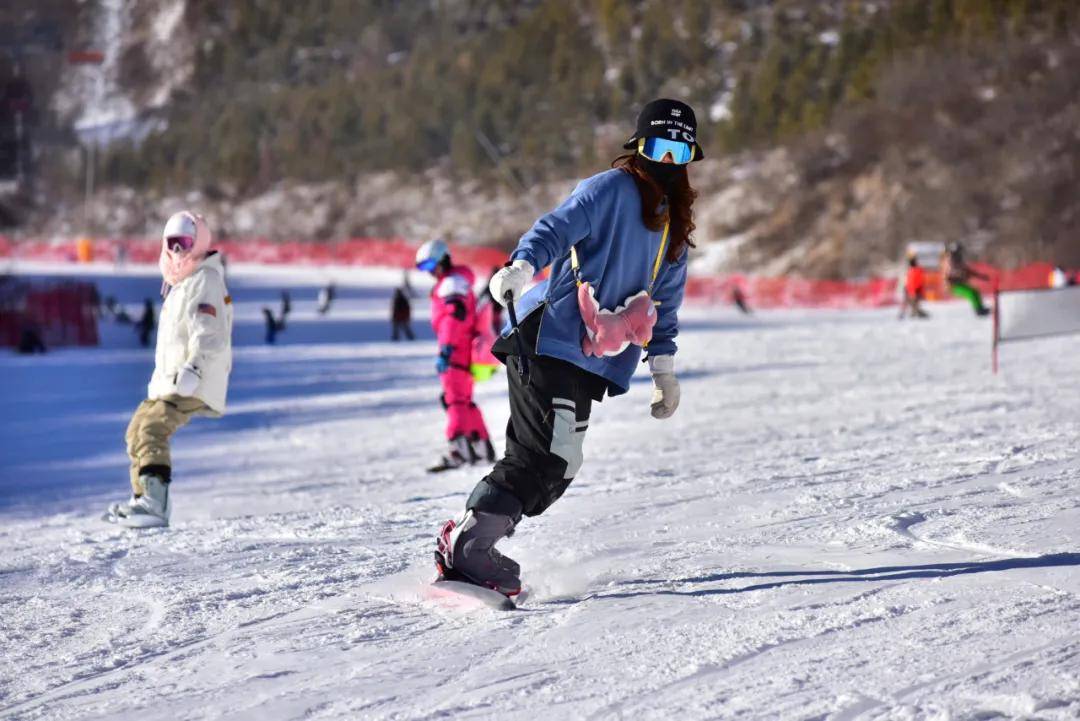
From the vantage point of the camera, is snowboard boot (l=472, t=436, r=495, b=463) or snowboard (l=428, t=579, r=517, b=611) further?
snowboard boot (l=472, t=436, r=495, b=463)

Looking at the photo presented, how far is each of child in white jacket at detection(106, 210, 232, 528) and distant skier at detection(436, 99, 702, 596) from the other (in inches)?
97.5

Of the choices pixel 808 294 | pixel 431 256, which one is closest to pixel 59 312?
pixel 808 294

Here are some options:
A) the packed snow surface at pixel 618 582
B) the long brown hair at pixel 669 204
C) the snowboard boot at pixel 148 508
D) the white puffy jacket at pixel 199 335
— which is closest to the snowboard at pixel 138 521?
the snowboard boot at pixel 148 508

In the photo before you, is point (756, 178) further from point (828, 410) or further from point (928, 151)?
point (828, 410)

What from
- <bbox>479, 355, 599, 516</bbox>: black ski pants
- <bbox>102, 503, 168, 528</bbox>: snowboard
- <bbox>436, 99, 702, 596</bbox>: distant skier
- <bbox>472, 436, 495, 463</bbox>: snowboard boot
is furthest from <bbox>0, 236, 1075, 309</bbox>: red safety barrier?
<bbox>479, 355, 599, 516</bbox>: black ski pants

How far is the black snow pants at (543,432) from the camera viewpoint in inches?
174

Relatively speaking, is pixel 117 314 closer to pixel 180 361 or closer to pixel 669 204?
pixel 180 361

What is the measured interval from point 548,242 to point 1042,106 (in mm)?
49882

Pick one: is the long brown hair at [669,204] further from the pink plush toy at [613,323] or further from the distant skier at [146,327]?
the distant skier at [146,327]

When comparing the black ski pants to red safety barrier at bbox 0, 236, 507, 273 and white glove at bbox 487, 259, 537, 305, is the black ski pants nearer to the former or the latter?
white glove at bbox 487, 259, 537, 305

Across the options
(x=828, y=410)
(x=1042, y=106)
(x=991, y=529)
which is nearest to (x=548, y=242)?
(x=991, y=529)

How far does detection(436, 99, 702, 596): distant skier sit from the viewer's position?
443cm

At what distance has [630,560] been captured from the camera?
5152 mm

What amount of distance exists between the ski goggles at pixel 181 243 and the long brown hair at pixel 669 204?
2807 millimetres
